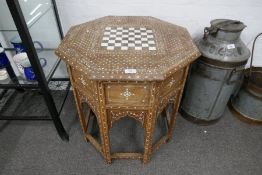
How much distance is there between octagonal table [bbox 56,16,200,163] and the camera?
101 cm

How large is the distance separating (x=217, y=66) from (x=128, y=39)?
26.4 inches

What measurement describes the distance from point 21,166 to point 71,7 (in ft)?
4.34

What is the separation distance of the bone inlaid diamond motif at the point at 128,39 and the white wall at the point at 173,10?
0.34 m

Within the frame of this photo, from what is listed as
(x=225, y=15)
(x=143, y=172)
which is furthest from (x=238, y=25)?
(x=143, y=172)

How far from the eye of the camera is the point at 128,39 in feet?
4.21

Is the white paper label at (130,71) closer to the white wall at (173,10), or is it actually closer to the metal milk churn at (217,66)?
the metal milk churn at (217,66)

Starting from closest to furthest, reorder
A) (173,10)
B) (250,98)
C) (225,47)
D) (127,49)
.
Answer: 1. (127,49)
2. (225,47)
3. (173,10)
4. (250,98)

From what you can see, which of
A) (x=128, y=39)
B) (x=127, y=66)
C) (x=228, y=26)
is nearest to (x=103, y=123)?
(x=127, y=66)

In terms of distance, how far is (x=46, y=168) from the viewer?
154cm

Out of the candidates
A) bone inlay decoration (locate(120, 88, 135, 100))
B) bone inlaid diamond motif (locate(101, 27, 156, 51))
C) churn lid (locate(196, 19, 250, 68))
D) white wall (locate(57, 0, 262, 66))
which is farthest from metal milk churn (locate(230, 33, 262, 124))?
bone inlay decoration (locate(120, 88, 135, 100))

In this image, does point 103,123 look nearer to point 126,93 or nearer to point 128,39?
point 126,93

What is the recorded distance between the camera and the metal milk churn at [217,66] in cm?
139

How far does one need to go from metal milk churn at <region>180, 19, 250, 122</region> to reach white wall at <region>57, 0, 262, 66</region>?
230 mm

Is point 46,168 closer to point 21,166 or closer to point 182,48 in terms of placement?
point 21,166
